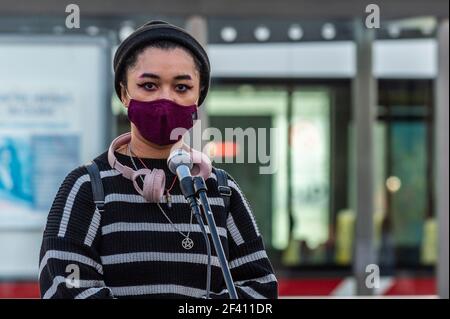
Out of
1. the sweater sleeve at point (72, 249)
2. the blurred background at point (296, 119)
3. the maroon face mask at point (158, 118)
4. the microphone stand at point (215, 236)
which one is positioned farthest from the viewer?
the blurred background at point (296, 119)

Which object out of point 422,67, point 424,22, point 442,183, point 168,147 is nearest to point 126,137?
point 168,147

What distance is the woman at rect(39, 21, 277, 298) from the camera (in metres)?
1.71

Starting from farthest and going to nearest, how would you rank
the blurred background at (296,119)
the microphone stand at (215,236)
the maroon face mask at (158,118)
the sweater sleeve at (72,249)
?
the blurred background at (296,119) < the maroon face mask at (158,118) < the sweater sleeve at (72,249) < the microphone stand at (215,236)

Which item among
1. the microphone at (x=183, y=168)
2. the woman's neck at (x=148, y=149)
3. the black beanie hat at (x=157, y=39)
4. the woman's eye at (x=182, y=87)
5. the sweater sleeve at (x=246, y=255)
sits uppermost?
the black beanie hat at (x=157, y=39)

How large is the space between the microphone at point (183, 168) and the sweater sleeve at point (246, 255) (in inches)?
5.4

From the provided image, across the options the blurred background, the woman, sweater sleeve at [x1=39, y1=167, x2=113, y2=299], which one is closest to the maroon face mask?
the woman

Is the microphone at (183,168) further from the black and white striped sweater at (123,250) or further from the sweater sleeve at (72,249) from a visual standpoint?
the sweater sleeve at (72,249)

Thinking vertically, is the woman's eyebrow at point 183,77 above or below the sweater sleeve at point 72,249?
above

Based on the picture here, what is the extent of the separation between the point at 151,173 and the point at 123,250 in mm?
144

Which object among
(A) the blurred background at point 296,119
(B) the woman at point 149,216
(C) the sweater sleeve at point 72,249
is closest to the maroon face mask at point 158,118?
(B) the woman at point 149,216

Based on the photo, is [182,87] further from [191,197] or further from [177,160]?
[191,197]

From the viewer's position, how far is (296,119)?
25.7 ft

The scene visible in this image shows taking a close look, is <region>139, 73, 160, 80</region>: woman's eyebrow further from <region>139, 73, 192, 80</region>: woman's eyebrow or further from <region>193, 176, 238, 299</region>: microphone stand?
<region>193, 176, 238, 299</region>: microphone stand

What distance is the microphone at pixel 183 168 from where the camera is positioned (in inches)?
64.6
